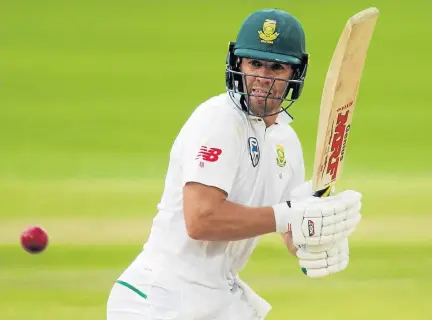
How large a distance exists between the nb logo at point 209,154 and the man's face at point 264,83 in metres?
0.30

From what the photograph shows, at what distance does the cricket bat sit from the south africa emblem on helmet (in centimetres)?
30

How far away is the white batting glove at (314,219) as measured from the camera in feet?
14.0

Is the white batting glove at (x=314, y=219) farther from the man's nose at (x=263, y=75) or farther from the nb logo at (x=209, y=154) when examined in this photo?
the man's nose at (x=263, y=75)

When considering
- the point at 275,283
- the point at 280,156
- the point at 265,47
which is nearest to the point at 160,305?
the point at 280,156

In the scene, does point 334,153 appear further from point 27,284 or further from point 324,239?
point 27,284

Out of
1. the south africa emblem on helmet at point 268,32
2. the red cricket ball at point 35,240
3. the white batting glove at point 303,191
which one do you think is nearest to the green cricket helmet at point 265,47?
the south africa emblem on helmet at point 268,32

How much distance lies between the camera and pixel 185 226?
4.35 metres

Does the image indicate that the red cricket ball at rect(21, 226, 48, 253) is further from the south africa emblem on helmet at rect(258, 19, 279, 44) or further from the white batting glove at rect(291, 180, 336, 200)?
the south africa emblem on helmet at rect(258, 19, 279, 44)

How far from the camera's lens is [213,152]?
14.0 ft

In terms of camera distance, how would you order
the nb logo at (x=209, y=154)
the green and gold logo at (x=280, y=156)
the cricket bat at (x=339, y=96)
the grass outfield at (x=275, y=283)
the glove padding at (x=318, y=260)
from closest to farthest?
the cricket bat at (x=339, y=96)
the nb logo at (x=209, y=154)
the glove padding at (x=318, y=260)
the green and gold logo at (x=280, y=156)
the grass outfield at (x=275, y=283)

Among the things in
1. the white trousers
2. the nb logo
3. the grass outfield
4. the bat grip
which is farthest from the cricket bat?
the grass outfield

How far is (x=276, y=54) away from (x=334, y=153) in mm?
437

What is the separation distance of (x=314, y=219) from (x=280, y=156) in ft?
1.68

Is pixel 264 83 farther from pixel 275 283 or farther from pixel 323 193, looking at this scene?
pixel 275 283
